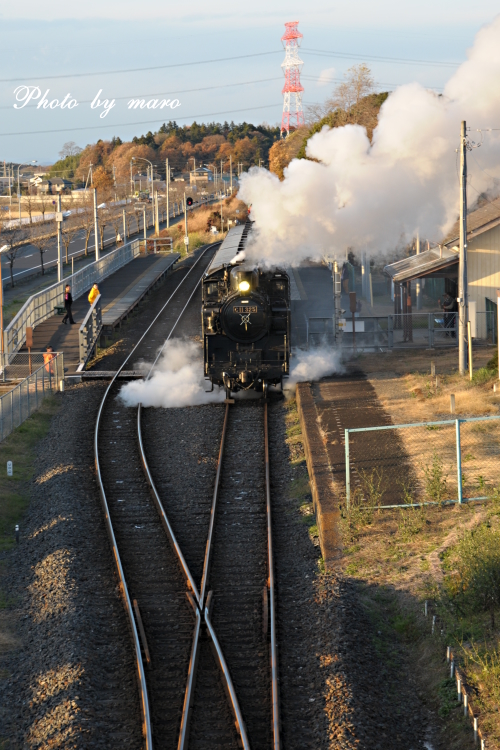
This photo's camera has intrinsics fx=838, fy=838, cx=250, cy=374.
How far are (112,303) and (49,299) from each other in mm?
4925

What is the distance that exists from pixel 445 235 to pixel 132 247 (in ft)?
100

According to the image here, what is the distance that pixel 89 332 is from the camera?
3105cm

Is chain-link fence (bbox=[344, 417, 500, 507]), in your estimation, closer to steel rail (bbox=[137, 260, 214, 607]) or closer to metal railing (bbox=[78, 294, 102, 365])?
steel rail (bbox=[137, 260, 214, 607])

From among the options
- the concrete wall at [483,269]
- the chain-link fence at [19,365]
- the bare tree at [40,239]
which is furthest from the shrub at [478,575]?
the bare tree at [40,239]

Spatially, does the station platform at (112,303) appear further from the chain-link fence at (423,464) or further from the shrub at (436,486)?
the shrub at (436,486)

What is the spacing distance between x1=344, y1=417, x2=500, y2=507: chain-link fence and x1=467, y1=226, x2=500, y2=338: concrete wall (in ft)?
41.6

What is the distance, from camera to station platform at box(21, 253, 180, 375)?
3123cm

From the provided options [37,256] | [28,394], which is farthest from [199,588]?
[37,256]

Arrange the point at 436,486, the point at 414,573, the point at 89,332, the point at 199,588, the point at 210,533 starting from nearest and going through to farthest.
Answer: the point at 414,573
the point at 199,588
the point at 210,533
the point at 436,486
the point at 89,332

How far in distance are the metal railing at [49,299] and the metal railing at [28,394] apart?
104 inches

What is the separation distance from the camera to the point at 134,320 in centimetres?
3841

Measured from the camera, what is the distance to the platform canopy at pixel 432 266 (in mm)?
30125

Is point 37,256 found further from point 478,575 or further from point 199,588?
point 478,575

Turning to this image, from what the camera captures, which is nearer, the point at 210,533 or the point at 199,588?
the point at 199,588
